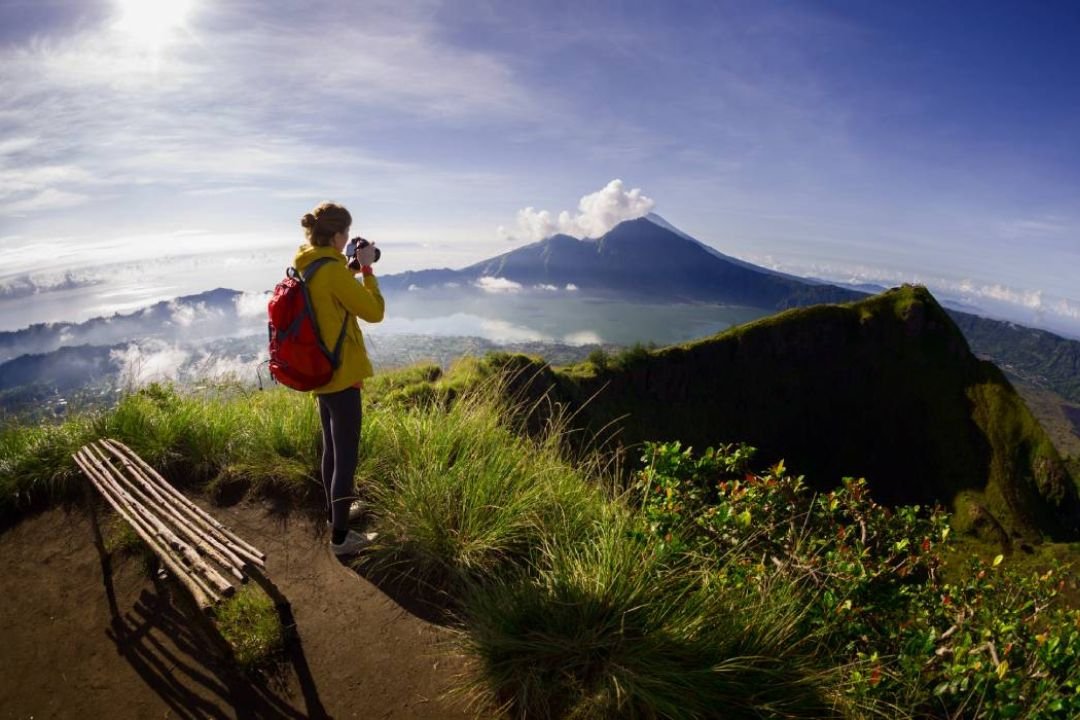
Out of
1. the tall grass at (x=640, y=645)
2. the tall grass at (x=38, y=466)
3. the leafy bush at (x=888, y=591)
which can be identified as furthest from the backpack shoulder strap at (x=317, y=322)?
the tall grass at (x=38, y=466)

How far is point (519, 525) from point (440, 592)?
0.76m

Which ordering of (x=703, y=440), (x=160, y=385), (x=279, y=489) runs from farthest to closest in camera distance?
1. (x=703, y=440)
2. (x=160, y=385)
3. (x=279, y=489)

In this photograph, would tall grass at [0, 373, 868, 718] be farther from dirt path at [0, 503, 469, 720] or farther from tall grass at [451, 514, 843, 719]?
dirt path at [0, 503, 469, 720]

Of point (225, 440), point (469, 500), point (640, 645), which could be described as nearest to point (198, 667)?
point (469, 500)

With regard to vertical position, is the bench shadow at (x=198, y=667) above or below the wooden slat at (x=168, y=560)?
below

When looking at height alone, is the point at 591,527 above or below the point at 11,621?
above

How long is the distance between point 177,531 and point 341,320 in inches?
75.1

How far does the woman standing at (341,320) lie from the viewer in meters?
3.77

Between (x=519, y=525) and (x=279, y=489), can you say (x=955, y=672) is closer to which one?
(x=519, y=525)

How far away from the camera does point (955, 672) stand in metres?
2.47

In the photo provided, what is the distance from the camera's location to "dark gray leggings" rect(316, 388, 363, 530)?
402 cm

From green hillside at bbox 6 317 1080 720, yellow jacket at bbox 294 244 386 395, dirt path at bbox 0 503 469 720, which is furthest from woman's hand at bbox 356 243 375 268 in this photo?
dirt path at bbox 0 503 469 720

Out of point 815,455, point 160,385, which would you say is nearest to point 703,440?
point 815,455

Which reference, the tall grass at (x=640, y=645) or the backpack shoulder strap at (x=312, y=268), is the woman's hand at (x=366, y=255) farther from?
the tall grass at (x=640, y=645)
